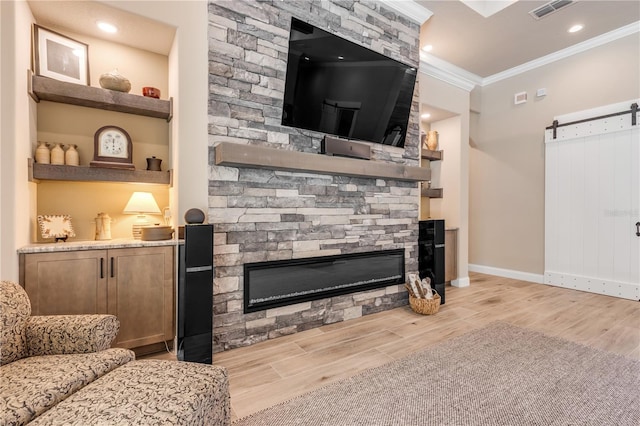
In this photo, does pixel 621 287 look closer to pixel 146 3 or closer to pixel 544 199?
pixel 544 199

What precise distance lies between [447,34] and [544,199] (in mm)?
2682

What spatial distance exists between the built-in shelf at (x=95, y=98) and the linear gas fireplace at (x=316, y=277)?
4.76ft

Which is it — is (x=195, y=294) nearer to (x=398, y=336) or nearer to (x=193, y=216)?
(x=193, y=216)

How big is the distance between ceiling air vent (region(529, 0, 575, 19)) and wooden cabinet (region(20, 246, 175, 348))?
4372 mm

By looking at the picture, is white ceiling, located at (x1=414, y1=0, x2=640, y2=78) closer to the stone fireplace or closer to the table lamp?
the stone fireplace

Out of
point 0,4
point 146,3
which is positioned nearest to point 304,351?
point 146,3

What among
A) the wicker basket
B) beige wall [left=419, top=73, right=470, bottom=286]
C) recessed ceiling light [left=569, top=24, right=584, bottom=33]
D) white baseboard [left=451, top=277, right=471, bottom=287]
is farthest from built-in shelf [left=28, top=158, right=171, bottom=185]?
recessed ceiling light [left=569, top=24, right=584, bottom=33]

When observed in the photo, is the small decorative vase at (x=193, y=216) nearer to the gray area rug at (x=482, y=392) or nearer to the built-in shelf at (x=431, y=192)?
the gray area rug at (x=482, y=392)

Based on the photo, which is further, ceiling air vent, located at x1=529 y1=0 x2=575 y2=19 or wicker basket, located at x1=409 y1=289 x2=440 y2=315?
ceiling air vent, located at x1=529 y1=0 x2=575 y2=19

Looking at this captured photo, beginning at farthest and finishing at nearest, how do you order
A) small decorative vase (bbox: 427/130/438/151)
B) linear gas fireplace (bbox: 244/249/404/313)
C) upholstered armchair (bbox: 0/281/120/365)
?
small decorative vase (bbox: 427/130/438/151)
linear gas fireplace (bbox: 244/249/404/313)
upholstered armchair (bbox: 0/281/120/365)

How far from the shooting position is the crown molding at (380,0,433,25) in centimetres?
320

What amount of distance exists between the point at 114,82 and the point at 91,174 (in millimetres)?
711

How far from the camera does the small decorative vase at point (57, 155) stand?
2170 millimetres

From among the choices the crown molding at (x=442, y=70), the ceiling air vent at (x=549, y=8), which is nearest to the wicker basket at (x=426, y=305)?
the crown molding at (x=442, y=70)
